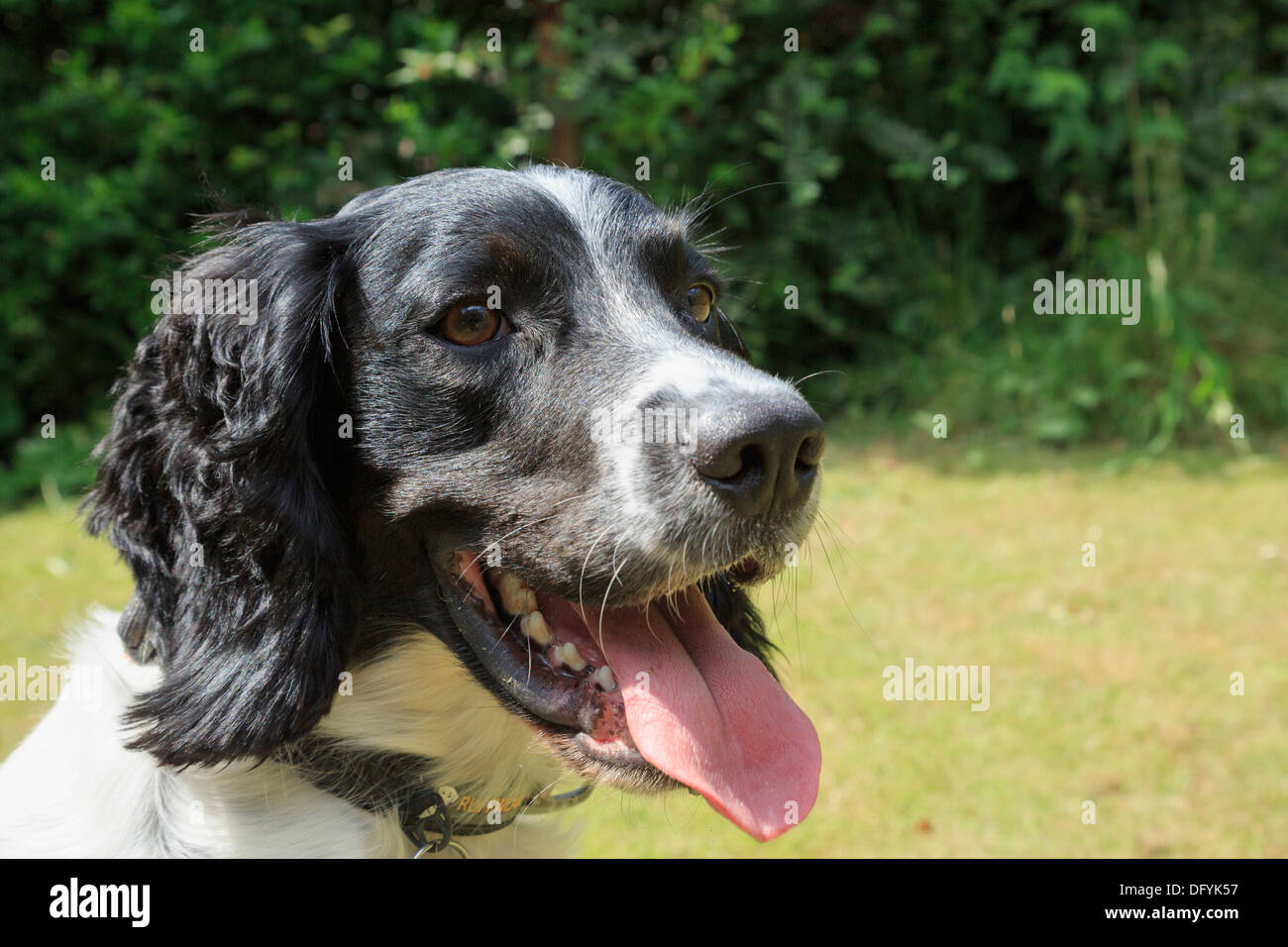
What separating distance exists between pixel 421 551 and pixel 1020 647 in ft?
11.8

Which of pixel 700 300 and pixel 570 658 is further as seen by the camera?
pixel 700 300

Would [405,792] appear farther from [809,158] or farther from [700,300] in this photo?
[809,158]

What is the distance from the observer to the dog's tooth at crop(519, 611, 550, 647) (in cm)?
237

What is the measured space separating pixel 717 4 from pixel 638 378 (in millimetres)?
6421

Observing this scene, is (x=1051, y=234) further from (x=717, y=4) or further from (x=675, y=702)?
(x=675, y=702)

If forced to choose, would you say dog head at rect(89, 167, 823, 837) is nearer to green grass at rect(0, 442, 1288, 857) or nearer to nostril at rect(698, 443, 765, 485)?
nostril at rect(698, 443, 765, 485)

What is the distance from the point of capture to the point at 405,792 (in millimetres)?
2447

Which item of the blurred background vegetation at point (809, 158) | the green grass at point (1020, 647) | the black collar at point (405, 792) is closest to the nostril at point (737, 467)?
the green grass at point (1020, 647)

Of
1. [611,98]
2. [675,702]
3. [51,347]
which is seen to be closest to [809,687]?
[675,702]

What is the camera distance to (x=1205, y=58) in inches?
340

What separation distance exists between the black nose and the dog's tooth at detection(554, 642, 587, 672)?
18.4 inches

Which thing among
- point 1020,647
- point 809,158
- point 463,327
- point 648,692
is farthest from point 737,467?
point 809,158

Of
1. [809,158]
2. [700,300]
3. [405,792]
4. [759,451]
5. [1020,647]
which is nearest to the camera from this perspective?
[759,451]

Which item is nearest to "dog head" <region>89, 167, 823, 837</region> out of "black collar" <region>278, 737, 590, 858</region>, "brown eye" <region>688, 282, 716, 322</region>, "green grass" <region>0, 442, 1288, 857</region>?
"black collar" <region>278, 737, 590, 858</region>
